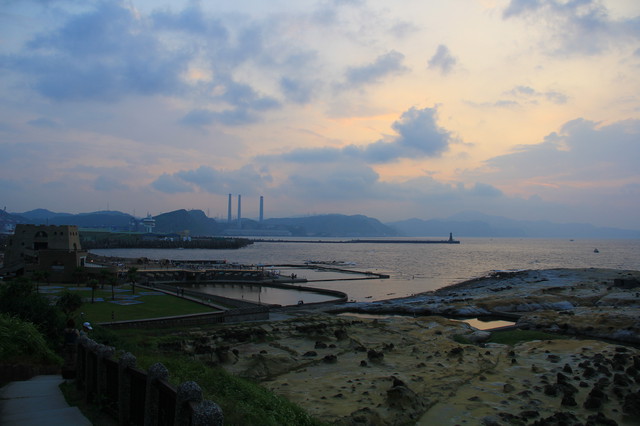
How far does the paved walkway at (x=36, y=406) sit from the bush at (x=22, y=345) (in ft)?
4.47

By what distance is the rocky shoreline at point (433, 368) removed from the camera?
18.6 meters

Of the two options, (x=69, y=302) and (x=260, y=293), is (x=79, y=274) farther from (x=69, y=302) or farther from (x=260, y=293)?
(x=69, y=302)

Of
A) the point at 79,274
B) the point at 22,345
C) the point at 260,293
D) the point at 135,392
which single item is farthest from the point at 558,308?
the point at 79,274

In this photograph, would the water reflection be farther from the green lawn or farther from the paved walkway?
the paved walkway

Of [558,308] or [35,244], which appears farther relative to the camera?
[35,244]

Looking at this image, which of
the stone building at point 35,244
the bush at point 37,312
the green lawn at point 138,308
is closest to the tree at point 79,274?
the green lawn at point 138,308

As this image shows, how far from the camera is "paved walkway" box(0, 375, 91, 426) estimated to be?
10570 millimetres

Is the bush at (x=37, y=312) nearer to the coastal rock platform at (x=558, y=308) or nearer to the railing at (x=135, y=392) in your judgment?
the railing at (x=135, y=392)

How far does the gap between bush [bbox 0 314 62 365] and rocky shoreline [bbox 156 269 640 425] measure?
30.7ft

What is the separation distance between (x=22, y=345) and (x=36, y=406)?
4.95m

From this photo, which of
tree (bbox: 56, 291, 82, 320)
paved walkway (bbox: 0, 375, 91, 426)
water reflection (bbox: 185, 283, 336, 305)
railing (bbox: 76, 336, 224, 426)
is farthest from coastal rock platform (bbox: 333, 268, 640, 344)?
paved walkway (bbox: 0, 375, 91, 426)

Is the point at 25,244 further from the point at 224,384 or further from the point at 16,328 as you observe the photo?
the point at 224,384

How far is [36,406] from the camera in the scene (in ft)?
37.8

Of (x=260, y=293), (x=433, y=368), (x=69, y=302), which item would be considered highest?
(x=69, y=302)
